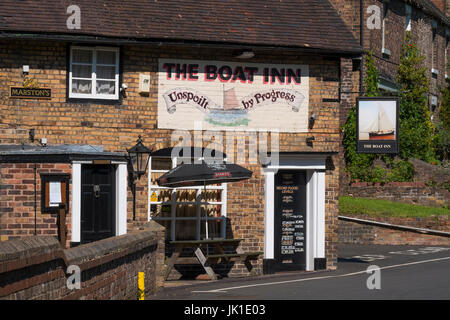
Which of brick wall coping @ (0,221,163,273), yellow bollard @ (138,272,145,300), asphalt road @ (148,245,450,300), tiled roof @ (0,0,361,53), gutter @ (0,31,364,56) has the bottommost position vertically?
asphalt road @ (148,245,450,300)

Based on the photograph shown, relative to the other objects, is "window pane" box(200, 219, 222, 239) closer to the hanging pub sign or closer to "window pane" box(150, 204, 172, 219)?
"window pane" box(150, 204, 172, 219)

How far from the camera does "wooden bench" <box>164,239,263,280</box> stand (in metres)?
18.0

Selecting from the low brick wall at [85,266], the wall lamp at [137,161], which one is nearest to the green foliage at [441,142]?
the wall lamp at [137,161]

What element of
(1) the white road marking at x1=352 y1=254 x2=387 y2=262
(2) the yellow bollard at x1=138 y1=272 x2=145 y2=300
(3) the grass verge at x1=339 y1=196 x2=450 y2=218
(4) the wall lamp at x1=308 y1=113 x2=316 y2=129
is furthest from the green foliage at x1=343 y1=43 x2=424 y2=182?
(2) the yellow bollard at x1=138 y1=272 x2=145 y2=300

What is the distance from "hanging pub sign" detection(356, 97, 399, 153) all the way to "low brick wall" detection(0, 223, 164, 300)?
21.0ft

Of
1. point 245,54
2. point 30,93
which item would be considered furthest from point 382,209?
point 30,93

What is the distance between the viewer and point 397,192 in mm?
30531

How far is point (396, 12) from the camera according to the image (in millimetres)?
34531

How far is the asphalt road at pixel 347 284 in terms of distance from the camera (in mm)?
14969

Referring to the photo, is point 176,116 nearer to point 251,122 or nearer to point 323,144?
point 251,122

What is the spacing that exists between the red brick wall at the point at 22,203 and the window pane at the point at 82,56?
2409mm

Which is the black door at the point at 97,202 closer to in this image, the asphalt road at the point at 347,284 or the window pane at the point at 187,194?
the window pane at the point at 187,194

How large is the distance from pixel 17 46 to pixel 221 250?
5.99 metres

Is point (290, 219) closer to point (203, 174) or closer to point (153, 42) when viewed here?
point (203, 174)
